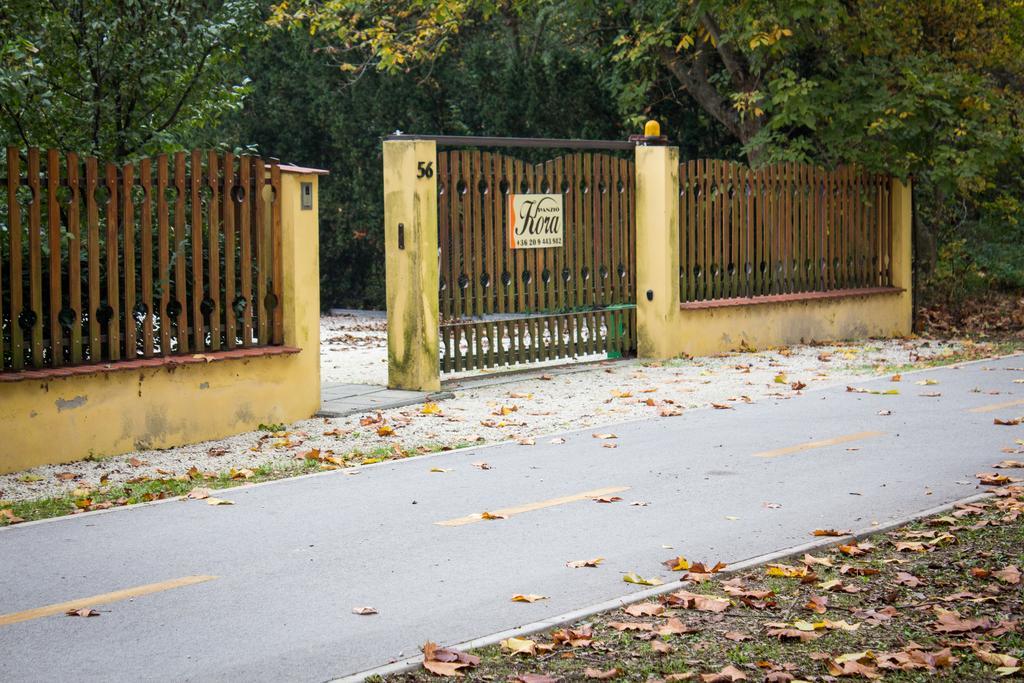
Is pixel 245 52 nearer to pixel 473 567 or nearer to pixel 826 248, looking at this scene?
pixel 826 248

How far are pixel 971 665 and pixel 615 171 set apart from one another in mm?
11664

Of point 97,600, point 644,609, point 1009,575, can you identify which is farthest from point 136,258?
point 1009,575

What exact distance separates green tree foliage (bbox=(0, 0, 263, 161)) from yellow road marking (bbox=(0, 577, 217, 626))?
232 inches

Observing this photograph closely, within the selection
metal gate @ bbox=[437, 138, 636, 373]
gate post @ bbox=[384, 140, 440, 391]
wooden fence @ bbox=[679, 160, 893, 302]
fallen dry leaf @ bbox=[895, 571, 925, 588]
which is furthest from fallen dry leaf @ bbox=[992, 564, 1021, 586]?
wooden fence @ bbox=[679, 160, 893, 302]

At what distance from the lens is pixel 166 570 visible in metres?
7.21

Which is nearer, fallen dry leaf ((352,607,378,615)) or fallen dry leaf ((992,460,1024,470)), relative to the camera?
fallen dry leaf ((352,607,378,615))

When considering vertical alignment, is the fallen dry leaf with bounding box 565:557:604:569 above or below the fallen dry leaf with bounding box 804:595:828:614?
above

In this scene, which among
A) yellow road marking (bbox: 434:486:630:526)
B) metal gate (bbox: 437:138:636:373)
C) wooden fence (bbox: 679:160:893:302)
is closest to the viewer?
yellow road marking (bbox: 434:486:630:526)

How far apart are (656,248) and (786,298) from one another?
269 cm

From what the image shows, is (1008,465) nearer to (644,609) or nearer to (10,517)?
(644,609)

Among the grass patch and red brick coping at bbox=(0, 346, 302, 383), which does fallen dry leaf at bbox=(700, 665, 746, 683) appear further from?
red brick coping at bbox=(0, 346, 302, 383)

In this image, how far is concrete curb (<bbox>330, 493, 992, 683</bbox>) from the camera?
554cm

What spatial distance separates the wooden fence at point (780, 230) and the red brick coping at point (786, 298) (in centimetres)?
11

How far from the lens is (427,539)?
783 cm
